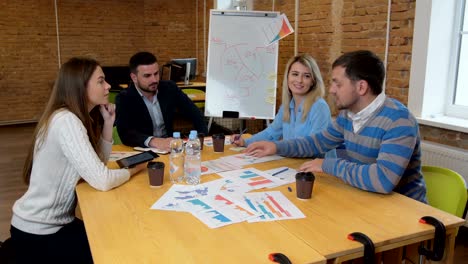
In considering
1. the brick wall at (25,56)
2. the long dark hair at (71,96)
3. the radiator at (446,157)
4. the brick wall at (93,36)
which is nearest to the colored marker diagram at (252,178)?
the long dark hair at (71,96)

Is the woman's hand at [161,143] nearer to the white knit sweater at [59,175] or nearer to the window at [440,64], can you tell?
the white knit sweater at [59,175]

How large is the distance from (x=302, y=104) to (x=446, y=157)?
1153 millimetres

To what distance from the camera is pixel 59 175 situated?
5.84 ft

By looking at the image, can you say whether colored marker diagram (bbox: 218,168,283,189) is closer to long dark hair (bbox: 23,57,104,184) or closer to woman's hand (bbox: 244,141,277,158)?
woman's hand (bbox: 244,141,277,158)

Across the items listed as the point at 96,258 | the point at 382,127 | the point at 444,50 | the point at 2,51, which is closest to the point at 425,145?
the point at 444,50

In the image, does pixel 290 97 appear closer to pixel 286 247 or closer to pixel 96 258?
pixel 286 247

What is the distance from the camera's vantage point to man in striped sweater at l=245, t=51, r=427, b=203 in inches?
65.1

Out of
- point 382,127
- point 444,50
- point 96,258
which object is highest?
point 444,50

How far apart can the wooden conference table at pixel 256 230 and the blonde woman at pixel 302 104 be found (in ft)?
2.71

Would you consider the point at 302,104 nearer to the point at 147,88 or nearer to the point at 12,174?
the point at 147,88

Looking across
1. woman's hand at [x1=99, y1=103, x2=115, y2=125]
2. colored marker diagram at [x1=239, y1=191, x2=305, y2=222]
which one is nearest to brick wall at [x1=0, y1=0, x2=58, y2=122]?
Answer: woman's hand at [x1=99, y1=103, x2=115, y2=125]

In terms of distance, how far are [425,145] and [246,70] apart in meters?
1.63

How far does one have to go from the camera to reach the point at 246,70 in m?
3.67

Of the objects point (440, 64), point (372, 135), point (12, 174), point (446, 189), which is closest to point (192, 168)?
point (372, 135)
